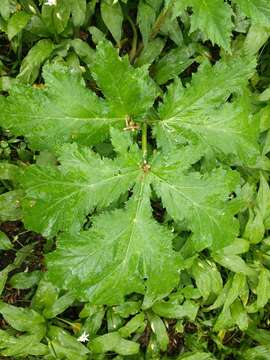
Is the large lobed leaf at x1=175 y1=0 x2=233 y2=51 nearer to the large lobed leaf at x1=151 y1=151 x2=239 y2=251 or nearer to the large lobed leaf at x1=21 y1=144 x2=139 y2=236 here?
the large lobed leaf at x1=151 y1=151 x2=239 y2=251

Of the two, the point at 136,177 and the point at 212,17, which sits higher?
the point at 212,17

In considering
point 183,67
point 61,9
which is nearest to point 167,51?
point 183,67

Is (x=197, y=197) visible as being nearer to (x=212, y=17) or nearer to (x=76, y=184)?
(x=76, y=184)

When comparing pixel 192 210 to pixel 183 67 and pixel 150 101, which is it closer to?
pixel 150 101

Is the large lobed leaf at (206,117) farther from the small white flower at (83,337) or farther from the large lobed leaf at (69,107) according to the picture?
the small white flower at (83,337)

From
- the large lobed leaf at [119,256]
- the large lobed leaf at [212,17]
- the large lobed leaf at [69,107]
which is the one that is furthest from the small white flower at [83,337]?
the large lobed leaf at [212,17]

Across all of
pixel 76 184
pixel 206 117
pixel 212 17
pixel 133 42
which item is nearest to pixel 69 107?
pixel 76 184

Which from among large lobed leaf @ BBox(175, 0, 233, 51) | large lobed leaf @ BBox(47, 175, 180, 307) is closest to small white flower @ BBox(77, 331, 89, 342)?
large lobed leaf @ BBox(47, 175, 180, 307)
